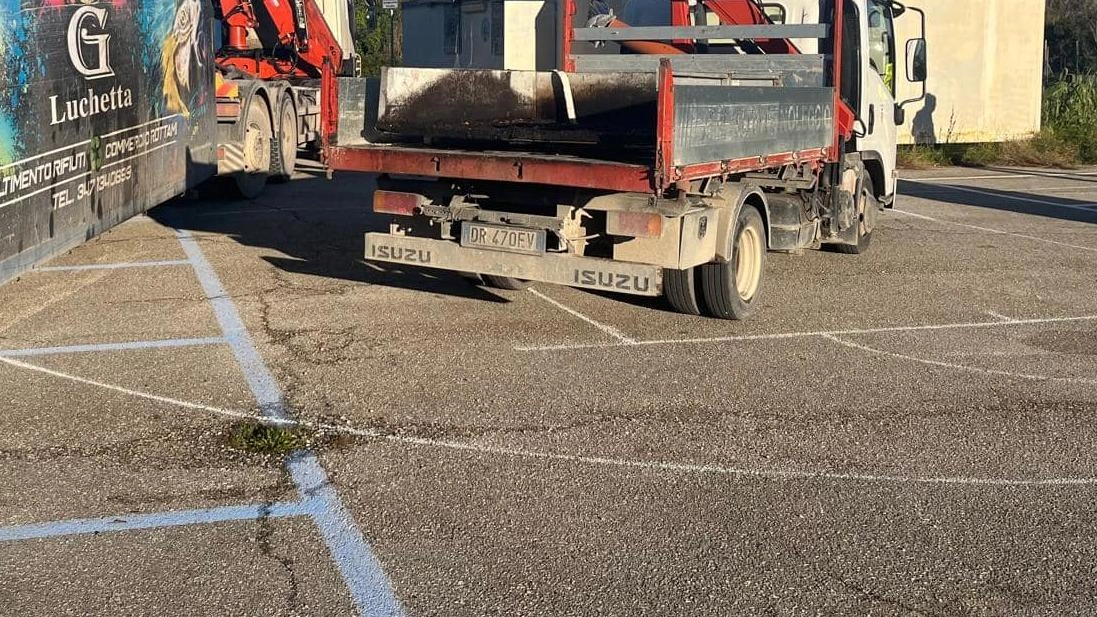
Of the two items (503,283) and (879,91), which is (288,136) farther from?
(879,91)

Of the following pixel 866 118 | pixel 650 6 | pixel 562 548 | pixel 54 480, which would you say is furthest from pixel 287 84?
pixel 562 548

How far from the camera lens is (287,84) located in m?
17.5

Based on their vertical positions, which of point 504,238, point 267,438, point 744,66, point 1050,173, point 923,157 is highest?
point 744,66

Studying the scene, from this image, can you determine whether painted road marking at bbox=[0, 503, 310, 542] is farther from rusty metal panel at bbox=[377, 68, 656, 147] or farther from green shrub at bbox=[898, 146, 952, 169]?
green shrub at bbox=[898, 146, 952, 169]

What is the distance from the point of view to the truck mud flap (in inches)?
314

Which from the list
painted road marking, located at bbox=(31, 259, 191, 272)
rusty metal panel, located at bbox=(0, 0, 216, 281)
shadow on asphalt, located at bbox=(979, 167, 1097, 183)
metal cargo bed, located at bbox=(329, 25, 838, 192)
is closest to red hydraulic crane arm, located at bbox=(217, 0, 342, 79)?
rusty metal panel, located at bbox=(0, 0, 216, 281)

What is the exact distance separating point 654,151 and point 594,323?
1338 millimetres

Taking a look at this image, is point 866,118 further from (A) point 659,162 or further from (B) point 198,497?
(B) point 198,497

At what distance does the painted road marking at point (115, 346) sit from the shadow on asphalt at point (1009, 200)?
11608 millimetres

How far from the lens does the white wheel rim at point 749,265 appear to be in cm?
917

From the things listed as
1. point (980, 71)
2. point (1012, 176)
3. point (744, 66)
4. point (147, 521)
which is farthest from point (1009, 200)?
point (147, 521)

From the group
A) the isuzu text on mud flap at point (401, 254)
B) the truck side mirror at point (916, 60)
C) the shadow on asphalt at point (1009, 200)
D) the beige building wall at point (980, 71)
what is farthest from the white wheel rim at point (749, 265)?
the beige building wall at point (980, 71)

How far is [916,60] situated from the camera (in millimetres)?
11539

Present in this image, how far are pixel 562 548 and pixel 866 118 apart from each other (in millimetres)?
7686
